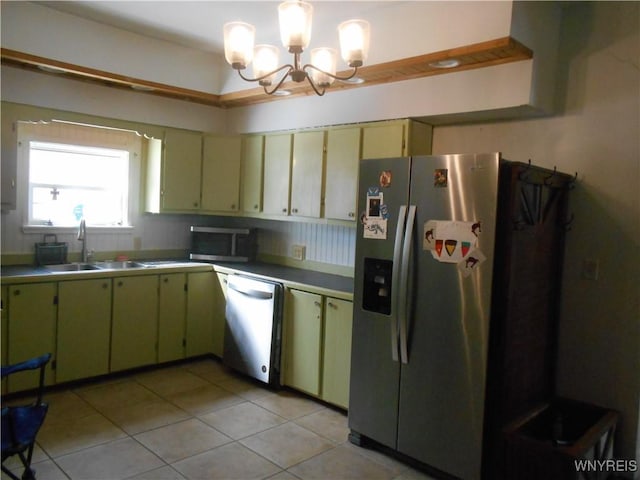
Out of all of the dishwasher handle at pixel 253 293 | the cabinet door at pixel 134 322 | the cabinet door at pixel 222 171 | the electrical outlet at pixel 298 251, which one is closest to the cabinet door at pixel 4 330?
the cabinet door at pixel 134 322

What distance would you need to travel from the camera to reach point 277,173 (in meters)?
4.20

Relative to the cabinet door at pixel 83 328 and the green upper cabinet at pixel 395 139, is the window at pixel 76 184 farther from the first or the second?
the green upper cabinet at pixel 395 139

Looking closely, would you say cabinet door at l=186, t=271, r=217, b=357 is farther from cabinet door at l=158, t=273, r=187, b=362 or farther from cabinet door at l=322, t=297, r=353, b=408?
cabinet door at l=322, t=297, r=353, b=408

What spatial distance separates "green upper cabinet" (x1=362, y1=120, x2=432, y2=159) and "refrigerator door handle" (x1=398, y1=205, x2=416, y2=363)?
2.70ft

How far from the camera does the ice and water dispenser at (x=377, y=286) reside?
2.81 meters

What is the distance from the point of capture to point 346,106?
3701 mm

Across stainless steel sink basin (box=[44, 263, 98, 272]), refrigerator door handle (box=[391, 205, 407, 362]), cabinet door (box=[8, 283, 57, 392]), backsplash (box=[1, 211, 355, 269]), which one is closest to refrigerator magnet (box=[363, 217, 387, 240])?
refrigerator door handle (box=[391, 205, 407, 362])

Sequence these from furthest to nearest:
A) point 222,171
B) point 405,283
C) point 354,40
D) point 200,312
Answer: point 222,171 → point 200,312 → point 405,283 → point 354,40

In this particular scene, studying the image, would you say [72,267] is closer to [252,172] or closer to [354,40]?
[252,172]

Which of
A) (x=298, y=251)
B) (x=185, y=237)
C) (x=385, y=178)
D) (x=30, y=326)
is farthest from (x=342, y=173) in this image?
(x=30, y=326)

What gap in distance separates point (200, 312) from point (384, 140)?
2.17 metres

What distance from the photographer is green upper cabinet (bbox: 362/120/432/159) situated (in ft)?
10.9

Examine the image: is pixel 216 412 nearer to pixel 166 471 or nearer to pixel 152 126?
pixel 166 471

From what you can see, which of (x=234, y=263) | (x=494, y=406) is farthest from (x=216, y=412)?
(x=494, y=406)
